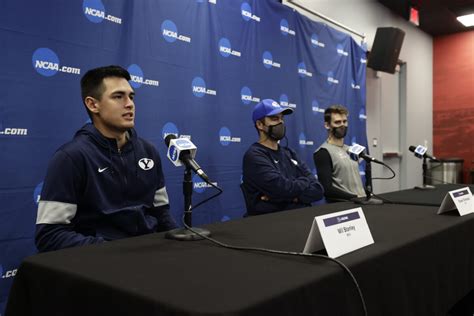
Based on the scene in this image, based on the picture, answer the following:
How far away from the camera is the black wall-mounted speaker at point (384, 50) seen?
500cm

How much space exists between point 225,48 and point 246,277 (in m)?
2.65

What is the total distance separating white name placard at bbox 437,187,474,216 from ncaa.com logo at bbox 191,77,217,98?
182 centimetres

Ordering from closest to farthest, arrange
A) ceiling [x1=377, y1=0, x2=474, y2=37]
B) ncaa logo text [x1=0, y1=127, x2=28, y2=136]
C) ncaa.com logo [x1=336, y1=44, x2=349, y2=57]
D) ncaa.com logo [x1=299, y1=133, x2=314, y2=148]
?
ncaa logo text [x1=0, y1=127, x2=28, y2=136]
ncaa.com logo [x1=299, y1=133, x2=314, y2=148]
ncaa.com logo [x1=336, y1=44, x2=349, y2=57]
ceiling [x1=377, y1=0, x2=474, y2=37]

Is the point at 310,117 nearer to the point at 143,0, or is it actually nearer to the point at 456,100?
the point at 143,0

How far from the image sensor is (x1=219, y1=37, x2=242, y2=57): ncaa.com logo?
124 inches

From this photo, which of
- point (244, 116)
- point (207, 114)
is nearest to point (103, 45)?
point (207, 114)

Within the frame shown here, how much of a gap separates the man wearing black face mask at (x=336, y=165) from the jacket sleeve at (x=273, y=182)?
1.60 feet

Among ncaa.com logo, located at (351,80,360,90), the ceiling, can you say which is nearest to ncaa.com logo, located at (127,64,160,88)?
ncaa.com logo, located at (351,80,360,90)

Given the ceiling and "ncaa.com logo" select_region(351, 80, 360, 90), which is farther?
the ceiling

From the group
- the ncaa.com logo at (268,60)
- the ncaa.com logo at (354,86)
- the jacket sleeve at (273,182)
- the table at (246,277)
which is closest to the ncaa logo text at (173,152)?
the table at (246,277)

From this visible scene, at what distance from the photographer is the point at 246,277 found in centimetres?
77

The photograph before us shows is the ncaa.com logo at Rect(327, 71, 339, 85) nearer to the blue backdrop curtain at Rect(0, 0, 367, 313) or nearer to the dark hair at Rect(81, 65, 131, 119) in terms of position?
the blue backdrop curtain at Rect(0, 0, 367, 313)

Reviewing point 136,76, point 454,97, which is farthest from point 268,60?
point 454,97

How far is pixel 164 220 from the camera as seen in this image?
174 centimetres
